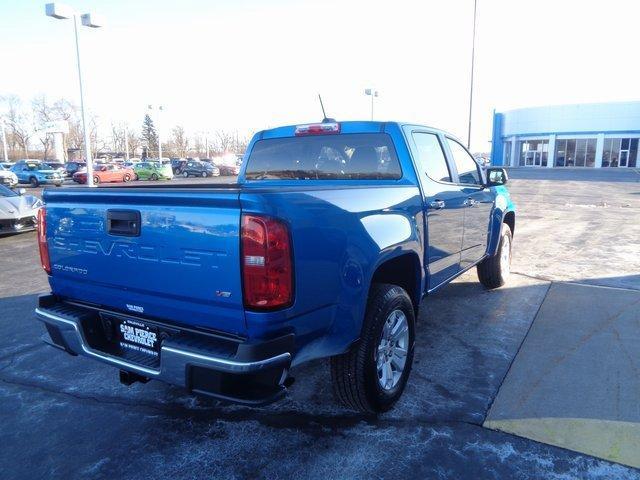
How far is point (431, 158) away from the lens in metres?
4.41

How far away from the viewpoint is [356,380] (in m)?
3.09

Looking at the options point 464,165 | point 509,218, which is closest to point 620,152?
point 509,218

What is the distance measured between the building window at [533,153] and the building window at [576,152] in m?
1.48

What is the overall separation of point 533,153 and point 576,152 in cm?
498

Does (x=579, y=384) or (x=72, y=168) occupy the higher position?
(x=72, y=168)

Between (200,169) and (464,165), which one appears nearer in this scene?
(464,165)

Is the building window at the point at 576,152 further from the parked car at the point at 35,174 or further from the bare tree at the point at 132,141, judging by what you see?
the bare tree at the point at 132,141

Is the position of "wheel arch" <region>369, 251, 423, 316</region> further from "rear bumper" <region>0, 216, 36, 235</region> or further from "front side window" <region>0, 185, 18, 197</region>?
"front side window" <region>0, 185, 18, 197</region>

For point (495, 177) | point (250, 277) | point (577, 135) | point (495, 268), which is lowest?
point (495, 268)

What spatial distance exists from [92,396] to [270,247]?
234cm

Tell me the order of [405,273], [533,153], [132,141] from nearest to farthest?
[405,273]
[533,153]
[132,141]

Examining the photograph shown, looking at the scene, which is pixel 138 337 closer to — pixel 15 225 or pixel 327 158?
pixel 327 158

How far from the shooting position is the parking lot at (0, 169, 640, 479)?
286cm

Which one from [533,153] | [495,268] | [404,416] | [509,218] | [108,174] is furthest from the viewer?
[533,153]
